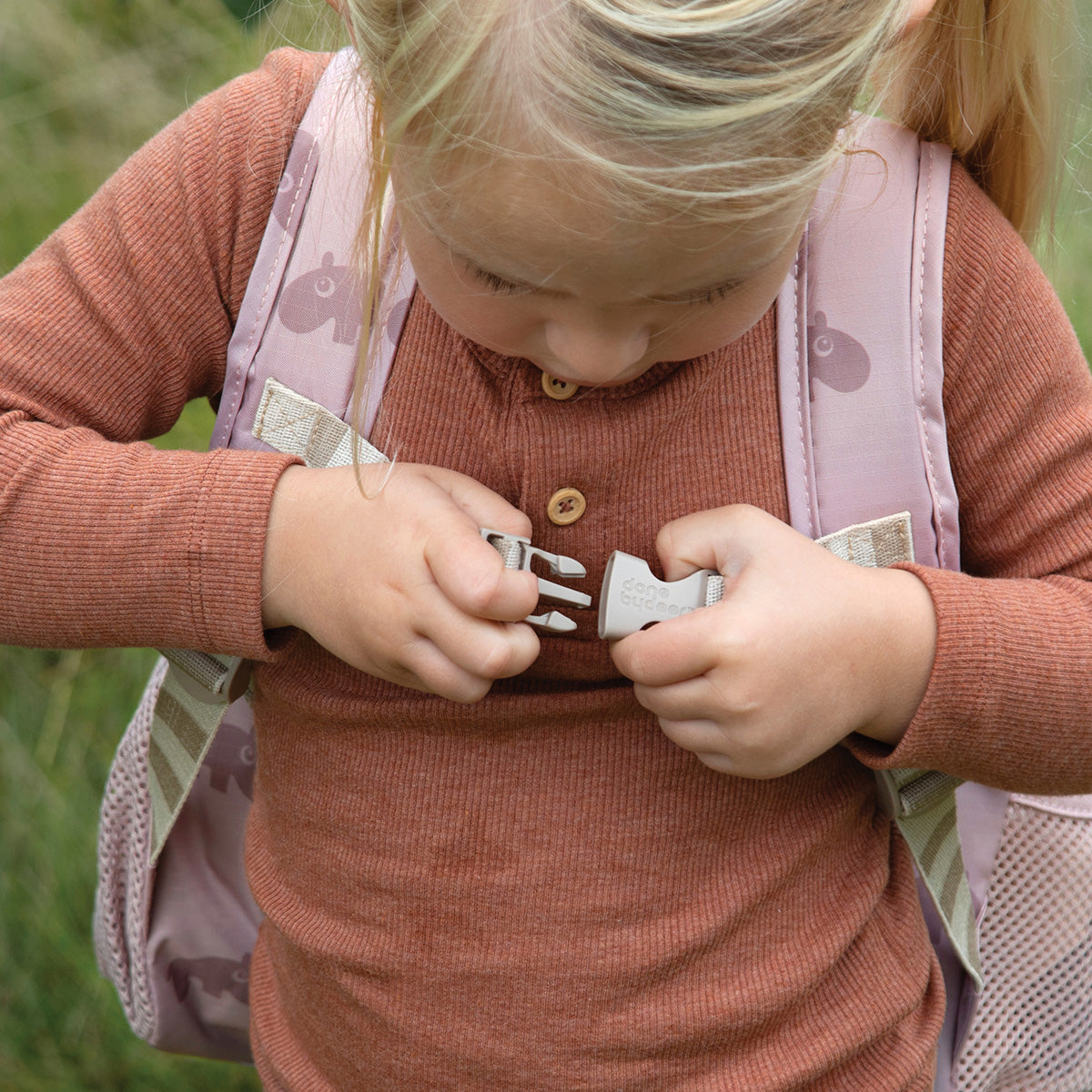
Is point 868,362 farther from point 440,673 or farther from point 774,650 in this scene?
point 440,673

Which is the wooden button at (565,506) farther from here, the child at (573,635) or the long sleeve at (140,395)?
the long sleeve at (140,395)

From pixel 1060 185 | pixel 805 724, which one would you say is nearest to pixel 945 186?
pixel 1060 185

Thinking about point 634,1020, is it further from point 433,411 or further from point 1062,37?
point 1062,37

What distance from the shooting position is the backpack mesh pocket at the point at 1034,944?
1.28m

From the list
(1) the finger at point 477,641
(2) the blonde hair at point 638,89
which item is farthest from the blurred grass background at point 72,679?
(1) the finger at point 477,641

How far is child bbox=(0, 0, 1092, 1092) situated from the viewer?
3.35ft

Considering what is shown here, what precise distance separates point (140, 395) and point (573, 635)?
16.9 inches

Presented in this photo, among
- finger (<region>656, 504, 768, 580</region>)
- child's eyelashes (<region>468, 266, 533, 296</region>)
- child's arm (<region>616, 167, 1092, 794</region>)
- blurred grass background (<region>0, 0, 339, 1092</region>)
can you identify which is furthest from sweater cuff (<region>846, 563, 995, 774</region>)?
blurred grass background (<region>0, 0, 339, 1092</region>)

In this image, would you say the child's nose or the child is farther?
the child

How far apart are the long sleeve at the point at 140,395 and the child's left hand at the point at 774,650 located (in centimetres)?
33

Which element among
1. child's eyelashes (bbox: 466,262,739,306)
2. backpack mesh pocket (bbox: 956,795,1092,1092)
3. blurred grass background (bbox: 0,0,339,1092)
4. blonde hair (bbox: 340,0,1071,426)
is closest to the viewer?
blonde hair (bbox: 340,0,1071,426)

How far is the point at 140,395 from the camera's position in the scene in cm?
114

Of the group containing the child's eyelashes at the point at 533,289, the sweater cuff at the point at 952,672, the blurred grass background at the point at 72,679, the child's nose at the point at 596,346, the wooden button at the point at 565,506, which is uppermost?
the child's eyelashes at the point at 533,289

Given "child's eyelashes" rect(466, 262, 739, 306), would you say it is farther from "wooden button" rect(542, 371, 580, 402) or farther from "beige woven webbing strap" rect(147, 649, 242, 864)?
"beige woven webbing strap" rect(147, 649, 242, 864)
